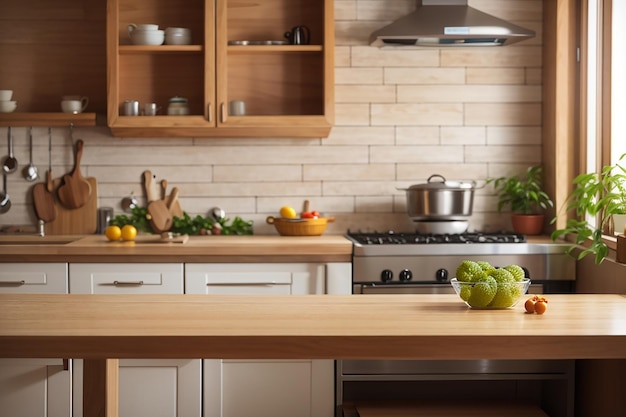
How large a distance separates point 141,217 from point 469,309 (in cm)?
265

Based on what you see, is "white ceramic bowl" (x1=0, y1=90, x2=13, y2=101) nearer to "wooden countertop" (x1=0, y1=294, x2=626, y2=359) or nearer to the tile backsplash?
the tile backsplash

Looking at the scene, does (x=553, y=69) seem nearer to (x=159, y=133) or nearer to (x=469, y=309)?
(x=159, y=133)

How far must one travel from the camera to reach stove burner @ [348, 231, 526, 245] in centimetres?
422

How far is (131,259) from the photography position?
4141 mm

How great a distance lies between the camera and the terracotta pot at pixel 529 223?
469 centimetres

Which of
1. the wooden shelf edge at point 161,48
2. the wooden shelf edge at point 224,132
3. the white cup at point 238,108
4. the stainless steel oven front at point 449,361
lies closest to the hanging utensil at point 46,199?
the wooden shelf edge at point 224,132

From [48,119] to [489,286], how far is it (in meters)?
2.91

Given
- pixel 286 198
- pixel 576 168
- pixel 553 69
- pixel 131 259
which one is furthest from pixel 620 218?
pixel 131 259

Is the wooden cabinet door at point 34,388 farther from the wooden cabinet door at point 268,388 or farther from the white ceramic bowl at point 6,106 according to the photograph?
the white ceramic bowl at point 6,106

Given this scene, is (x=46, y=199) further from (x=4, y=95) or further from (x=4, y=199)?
(x=4, y=95)

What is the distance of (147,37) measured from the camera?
4512 mm

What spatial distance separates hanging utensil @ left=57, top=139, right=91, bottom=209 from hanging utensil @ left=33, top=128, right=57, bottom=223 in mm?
59

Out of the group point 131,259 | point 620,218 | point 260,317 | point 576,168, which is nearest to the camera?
point 260,317

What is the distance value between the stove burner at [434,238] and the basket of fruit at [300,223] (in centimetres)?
20
